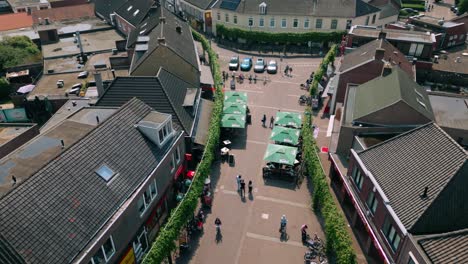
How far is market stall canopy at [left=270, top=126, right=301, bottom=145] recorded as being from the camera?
134 ft

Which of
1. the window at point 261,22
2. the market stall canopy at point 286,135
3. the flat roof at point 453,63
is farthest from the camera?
the window at point 261,22

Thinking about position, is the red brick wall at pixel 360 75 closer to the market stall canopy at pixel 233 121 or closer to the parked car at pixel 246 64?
the market stall canopy at pixel 233 121

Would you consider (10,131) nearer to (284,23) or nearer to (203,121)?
(203,121)

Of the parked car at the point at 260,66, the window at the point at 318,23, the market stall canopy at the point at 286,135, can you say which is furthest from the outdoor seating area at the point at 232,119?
the window at the point at 318,23

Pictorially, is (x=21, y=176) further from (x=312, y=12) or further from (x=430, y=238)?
(x=312, y=12)

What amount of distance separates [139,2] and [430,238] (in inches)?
2557

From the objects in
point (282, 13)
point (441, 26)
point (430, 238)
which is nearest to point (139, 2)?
point (282, 13)

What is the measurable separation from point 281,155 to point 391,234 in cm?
1415

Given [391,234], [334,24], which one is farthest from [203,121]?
[334,24]

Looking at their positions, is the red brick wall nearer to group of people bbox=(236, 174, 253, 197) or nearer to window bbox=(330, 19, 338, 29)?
group of people bbox=(236, 174, 253, 197)

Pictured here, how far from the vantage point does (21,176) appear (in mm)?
26516

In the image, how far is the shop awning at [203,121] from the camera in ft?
126

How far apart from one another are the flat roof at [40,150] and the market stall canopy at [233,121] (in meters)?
14.4

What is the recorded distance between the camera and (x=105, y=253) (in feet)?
77.5
